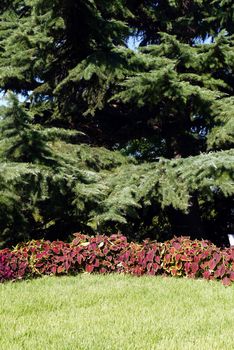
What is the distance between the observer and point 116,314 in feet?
16.3

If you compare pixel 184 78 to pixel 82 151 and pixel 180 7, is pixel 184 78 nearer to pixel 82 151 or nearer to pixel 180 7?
pixel 82 151

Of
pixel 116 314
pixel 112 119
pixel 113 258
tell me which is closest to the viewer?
pixel 116 314

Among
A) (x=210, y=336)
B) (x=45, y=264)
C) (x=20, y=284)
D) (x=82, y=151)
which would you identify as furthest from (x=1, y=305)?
(x=82, y=151)

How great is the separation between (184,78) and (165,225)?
4448 mm

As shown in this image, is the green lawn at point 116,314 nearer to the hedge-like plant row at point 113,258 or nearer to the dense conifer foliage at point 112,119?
the hedge-like plant row at point 113,258

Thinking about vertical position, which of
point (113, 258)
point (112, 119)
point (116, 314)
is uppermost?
point (112, 119)

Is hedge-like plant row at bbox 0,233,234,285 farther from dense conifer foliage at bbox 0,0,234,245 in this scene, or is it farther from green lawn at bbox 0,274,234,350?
dense conifer foliage at bbox 0,0,234,245

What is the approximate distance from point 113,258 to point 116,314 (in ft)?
7.86

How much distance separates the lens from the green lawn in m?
4.06

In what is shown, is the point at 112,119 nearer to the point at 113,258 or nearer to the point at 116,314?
the point at 113,258

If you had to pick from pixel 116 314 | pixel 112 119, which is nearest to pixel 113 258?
pixel 116 314

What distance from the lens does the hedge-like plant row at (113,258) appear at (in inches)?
269

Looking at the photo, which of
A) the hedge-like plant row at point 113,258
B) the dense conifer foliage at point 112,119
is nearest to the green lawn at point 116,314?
the hedge-like plant row at point 113,258

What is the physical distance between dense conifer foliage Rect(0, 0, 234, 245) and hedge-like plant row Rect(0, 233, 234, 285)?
24.0 inches
